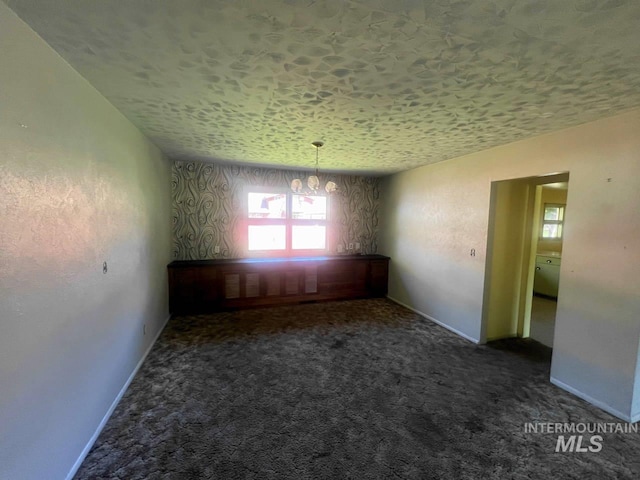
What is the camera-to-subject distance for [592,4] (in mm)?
1075

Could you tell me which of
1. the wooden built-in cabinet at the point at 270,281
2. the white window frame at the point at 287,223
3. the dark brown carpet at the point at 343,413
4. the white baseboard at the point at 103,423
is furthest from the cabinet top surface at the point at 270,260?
the white baseboard at the point at 103,423

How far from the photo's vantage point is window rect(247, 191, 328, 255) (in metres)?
4.99

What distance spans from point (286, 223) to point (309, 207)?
0.56 meters

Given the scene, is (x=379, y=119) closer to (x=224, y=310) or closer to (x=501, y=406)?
(x=501, y=406)

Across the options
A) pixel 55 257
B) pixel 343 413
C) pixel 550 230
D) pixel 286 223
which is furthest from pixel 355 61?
pixel 550 230

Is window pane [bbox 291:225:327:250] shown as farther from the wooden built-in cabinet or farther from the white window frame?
the wooden built-in cabinet

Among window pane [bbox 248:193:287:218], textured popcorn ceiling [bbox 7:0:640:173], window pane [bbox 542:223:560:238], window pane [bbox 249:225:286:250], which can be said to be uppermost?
textured popcorn ceiling [bbox 7:0:640:173]

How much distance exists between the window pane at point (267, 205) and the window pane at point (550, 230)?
5.79 metres

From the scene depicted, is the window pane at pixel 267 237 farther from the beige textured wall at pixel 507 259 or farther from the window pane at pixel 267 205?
the beige textured wall at pixel 507 259

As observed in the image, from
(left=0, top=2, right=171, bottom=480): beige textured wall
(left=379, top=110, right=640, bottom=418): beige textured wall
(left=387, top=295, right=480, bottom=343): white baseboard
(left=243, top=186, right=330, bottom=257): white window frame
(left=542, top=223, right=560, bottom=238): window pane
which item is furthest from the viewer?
(left=542, top=223, right=560, bottom=238): window pane

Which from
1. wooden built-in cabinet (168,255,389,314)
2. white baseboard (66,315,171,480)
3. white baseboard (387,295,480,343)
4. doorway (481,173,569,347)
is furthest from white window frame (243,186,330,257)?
doorway (481,173,569,347)

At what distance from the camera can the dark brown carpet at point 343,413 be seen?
1.68 m

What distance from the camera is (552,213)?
19.5ft

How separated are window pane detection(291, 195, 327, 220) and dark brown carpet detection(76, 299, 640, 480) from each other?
8.21 feet
